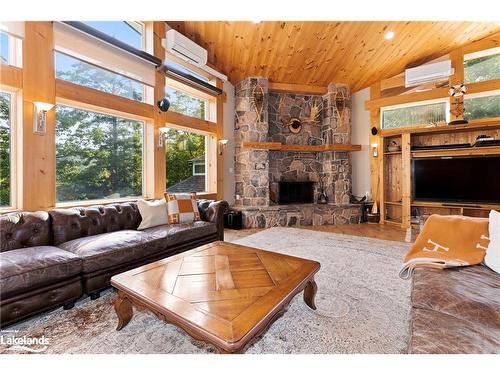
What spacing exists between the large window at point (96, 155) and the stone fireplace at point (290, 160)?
90.1 inches

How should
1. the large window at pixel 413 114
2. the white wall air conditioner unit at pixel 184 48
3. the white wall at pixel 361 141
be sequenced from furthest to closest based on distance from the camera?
the white wall at pixel 361 141, the large window at pixel 413 114, the white wall air conditioner unit at pixel 184 48

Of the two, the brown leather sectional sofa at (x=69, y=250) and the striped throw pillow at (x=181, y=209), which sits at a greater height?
the striped throw pillow at (x=181, y=209)

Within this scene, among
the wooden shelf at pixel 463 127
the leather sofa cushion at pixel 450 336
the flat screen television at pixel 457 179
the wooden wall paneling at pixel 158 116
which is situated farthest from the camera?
the wooden shelf at pixel 463 127

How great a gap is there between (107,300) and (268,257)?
1.43 meters

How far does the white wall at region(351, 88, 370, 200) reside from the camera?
612 centimetres

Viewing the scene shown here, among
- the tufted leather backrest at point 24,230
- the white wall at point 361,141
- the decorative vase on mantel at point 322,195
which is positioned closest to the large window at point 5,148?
the tufted leather backrest at point 24,230

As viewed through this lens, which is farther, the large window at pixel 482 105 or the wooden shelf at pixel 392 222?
the wooden shelf at pixel 392 222

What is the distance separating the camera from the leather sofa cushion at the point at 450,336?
0.96 m

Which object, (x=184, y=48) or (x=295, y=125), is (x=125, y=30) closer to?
(x=184, y=48)

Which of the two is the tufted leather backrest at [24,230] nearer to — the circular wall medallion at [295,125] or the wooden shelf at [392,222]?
the circular wall medallion at [295,125]

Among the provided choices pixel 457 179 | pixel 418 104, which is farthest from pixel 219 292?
pixel 418 104

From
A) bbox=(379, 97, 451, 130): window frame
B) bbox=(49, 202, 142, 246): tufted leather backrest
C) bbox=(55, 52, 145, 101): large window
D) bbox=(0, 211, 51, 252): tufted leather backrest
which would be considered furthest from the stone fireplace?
bbox=(0, 211, 51, 252): tufted leather backrest

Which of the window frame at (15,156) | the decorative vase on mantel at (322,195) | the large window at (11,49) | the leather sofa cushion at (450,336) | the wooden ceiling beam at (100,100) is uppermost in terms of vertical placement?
the large window at (11,49)

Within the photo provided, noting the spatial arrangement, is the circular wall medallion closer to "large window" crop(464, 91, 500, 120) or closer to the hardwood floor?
the hardwood floor
